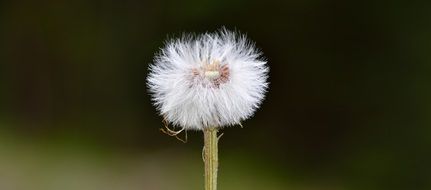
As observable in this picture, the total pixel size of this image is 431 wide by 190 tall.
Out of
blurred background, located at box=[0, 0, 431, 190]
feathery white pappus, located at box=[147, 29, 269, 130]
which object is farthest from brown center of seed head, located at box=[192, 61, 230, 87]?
blurred background, located at box=[0, 0, 431, 190]

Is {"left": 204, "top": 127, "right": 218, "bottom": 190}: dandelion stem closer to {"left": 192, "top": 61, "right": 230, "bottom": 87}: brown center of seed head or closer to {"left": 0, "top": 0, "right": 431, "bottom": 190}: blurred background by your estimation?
{"left": 192, "top": 61, "right": 230, "bottom": 87}: brown center of seed head

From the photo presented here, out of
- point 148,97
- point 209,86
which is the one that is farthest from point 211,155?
point 148,97

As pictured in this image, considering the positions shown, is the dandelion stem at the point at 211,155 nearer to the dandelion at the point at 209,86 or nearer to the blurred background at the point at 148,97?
the dandelion at the point at 209,86

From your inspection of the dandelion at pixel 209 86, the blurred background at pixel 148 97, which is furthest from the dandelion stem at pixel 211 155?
the blurred background at pixel 148 97

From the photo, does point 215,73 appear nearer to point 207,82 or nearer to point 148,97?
point 207,82

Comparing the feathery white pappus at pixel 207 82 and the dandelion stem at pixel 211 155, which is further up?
the feathery white pappus at pixel 207 82
